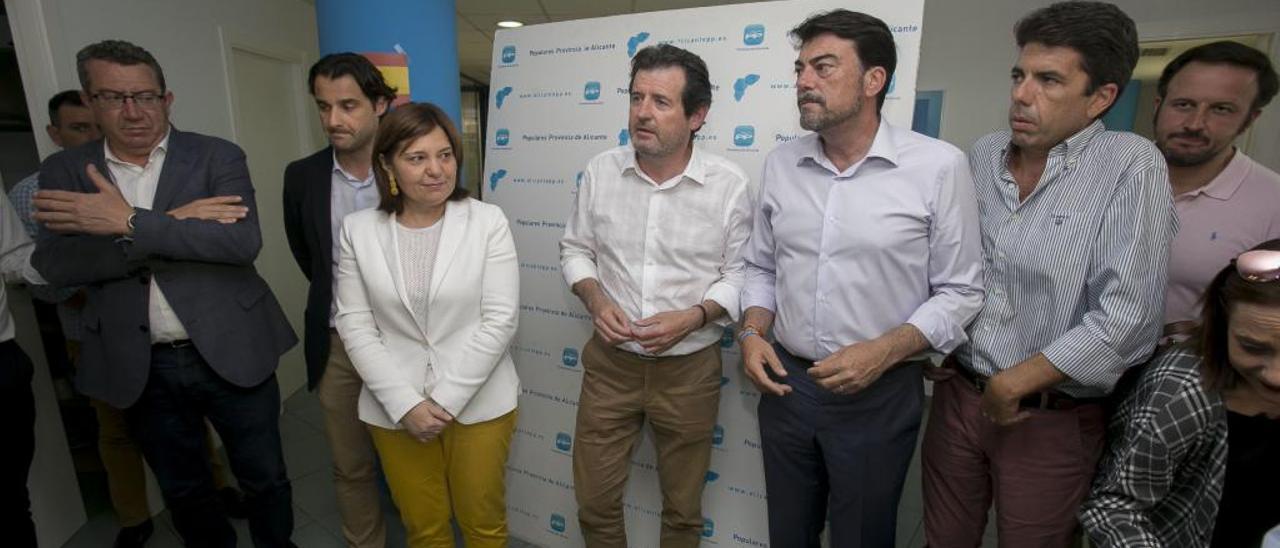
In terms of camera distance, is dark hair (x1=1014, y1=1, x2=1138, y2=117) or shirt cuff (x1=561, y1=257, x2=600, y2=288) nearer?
dark hair (x1=1014, y1=1, x2=1138, y2=117)

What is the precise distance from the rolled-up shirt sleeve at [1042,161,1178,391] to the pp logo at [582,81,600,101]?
1.62 metres

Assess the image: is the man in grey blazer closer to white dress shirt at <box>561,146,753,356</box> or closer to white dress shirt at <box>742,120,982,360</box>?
white dress shirt at <box>561,146,753,356</box>

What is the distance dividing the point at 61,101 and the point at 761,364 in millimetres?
2710

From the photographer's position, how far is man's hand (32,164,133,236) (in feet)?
5.15

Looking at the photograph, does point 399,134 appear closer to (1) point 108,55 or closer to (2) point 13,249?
(1) point 108,55

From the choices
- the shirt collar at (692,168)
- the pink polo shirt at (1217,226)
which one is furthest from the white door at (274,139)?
the pink polo shirt at (1217,226)

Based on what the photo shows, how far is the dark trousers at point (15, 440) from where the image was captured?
1.72 m

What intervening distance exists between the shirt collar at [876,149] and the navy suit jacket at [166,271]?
64.4 inches

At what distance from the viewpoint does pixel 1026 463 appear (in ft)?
4.58

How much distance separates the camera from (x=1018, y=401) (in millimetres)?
1314

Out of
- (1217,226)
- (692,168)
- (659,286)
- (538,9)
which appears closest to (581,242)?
(659,286)

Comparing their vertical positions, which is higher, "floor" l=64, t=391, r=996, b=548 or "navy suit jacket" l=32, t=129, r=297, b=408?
"navy suit jacket" l=32, t=129, r=297, b=408

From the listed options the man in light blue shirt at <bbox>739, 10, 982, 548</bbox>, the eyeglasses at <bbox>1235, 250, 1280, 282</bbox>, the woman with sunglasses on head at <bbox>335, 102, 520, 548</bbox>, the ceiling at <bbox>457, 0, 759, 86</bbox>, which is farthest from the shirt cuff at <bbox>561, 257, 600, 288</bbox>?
the ceiling at <bbox>457, 0, 759, 86</bbox>

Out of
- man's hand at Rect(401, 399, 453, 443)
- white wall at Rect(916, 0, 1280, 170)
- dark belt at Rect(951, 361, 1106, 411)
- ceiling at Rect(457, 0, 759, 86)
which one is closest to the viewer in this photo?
dark belt at Rect(951, 361, 1106, 411)
